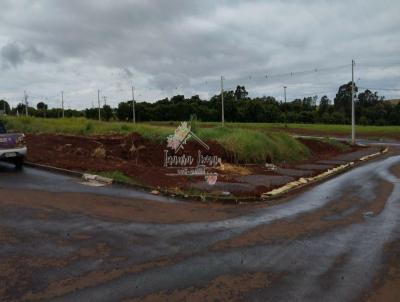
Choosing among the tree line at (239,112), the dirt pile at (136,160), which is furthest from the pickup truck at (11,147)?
the tree line at (239,112)

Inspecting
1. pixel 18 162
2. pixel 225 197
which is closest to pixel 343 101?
pixel 18 162

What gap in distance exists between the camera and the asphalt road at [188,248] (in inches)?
219

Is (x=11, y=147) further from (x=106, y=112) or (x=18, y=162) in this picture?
(x=106, y=112)

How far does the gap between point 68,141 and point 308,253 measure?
1635 cm

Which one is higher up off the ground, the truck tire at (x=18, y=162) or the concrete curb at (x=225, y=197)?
the truck tire at (x=18, y=162)

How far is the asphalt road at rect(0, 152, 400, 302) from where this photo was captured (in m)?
5.56

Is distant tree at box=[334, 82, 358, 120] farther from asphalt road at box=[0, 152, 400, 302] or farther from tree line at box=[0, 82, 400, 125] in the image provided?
asphalt road at box=[0, 152, 400, 302]

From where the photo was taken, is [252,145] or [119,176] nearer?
[119,176]

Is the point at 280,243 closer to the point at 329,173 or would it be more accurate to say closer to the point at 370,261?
the point at 370,261

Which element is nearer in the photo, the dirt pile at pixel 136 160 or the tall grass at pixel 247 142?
the dirt pile at pixel 136 160

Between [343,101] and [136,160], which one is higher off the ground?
[343,101]

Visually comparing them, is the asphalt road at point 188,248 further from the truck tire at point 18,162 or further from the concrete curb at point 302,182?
the truck tire at point 18,162

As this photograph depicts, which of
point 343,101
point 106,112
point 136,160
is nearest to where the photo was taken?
point 136,160

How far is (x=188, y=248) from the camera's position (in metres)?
7.19
